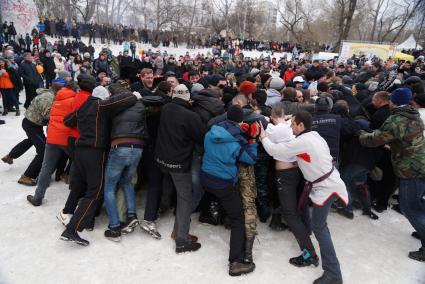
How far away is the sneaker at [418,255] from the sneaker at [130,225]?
3.37 m

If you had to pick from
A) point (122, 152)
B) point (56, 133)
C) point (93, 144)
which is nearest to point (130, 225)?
point (122, 152)

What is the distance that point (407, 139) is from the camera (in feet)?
12.3

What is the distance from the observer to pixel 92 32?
27812 millimetres

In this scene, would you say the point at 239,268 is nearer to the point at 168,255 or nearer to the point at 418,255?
the point at 168,255

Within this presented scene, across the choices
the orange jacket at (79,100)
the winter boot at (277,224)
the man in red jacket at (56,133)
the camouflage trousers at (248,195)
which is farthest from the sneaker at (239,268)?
the man in red jacket at (56,133)

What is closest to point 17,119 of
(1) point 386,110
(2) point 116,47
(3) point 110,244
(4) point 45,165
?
(4) point 45,165

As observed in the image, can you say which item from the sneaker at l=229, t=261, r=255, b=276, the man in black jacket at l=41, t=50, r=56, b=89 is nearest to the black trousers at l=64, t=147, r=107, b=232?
the sneaker at l=229, t=261, r=255, b=276

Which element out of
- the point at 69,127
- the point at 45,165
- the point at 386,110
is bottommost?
the point at 45,165

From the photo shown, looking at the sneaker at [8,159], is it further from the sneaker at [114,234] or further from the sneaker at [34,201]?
the sneaker at [114,234]

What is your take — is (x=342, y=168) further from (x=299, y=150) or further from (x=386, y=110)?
(x=299, y=150)

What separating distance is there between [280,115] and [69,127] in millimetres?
2657

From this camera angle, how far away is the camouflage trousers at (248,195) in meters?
3.47

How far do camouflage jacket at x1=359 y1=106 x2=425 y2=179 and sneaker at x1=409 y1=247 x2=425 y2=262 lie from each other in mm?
921

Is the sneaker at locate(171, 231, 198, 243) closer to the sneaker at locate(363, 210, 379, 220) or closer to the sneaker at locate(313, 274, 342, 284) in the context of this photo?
the sneaker at locate(313, 274, 342, 284)
